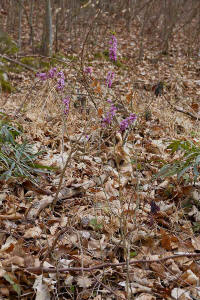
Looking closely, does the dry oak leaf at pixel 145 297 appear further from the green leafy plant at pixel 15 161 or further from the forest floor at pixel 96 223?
the green leafy plant at pixel 15 161

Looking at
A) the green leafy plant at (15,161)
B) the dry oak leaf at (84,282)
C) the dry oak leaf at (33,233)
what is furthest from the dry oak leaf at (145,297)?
the green leafy plant at (15,161)

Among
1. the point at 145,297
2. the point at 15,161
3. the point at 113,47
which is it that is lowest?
the point at 145,297

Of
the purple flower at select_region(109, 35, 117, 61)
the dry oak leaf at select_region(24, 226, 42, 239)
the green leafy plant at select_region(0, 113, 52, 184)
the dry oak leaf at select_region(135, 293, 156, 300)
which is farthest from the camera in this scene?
the purple flower at select_region(109, 35, 117, 61)

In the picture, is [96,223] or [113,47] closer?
[96,223]

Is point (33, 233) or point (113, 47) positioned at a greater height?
point (113, 47)

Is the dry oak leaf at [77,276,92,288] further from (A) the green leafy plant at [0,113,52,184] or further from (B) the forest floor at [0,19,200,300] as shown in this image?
(A) the green leafy plant at [0,113,52,184]

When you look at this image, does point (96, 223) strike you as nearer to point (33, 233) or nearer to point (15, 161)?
point (33, 233)

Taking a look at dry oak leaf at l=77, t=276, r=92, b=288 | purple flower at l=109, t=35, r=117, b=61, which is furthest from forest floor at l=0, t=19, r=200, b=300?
purple flower at l=109, t=35, r=117, b=61

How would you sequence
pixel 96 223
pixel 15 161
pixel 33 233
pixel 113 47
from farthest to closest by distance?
pixel 113 47 → pixel 15 161 → pixel 96 223 → pixel 33 233

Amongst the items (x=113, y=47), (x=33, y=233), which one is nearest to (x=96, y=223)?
(x=33, y=233)

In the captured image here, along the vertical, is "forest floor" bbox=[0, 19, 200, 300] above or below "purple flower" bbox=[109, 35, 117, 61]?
below

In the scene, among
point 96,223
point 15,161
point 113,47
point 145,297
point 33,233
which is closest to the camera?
point 145,297

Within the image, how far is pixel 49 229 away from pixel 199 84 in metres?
6.11

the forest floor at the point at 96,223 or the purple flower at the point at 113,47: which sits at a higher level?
the purple flower at the point at 113,47
